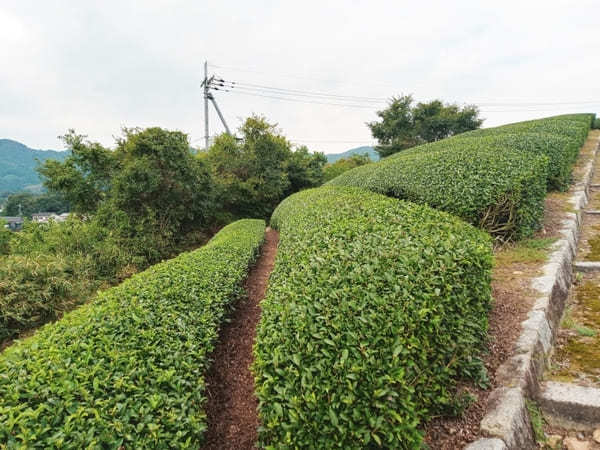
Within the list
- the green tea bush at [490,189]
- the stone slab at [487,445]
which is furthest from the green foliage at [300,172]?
the stone slab at [487,445]

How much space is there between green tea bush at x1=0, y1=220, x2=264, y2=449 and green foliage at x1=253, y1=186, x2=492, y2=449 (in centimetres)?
67

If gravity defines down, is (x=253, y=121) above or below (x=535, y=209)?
above

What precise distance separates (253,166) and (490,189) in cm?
1464

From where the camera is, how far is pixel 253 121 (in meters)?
17.9

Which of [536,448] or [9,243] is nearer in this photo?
[536,448]

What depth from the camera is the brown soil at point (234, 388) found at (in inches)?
102

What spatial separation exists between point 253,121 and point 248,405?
16.9m

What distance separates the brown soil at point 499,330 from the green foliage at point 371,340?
0.11 meters

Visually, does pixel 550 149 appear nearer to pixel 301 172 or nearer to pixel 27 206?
pixel 301 172

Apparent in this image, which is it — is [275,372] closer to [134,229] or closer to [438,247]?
[438,247]

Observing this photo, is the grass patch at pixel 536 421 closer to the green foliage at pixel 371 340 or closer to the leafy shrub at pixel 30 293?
the green foliage at pixel 371 340

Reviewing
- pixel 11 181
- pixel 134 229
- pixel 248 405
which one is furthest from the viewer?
pixel 11 181

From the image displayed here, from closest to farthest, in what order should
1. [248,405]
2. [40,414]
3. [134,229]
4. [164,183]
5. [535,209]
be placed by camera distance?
[40,414], [248,405], [535,209], [134,229], [164,183]

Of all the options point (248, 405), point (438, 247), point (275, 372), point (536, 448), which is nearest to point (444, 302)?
point (438, 247)
